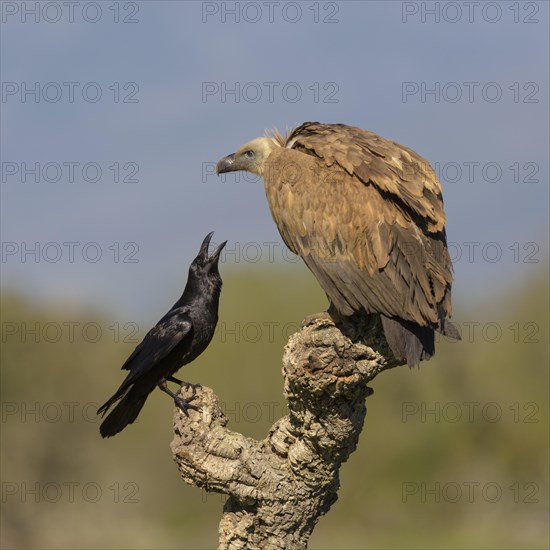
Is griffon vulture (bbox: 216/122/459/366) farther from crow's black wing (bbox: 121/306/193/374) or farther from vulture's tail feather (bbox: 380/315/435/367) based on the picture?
crow's black wing (bbox: 121/306/193/374)

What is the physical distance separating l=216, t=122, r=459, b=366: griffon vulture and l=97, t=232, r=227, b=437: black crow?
71cm

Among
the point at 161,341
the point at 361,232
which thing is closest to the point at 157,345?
the point at 161,341

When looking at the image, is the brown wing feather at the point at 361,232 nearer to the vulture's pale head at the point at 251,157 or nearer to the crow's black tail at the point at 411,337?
the crow's black tail at the point at 411,337

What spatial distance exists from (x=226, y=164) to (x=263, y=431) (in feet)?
50.6

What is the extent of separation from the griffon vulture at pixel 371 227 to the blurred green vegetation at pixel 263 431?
45.7 ft

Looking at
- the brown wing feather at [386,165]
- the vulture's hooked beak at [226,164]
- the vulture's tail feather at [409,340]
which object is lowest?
the vulture's tail feather at [409,340]

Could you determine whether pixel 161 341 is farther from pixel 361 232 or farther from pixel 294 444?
pixel 361 232

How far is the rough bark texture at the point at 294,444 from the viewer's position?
280 inches

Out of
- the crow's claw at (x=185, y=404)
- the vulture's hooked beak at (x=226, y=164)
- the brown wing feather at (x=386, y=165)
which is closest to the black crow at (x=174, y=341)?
the crow's claw at (x=185, y=404)

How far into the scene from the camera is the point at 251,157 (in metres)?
9.39

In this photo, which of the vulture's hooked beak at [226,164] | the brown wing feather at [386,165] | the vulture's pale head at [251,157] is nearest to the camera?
the brown wing feather at [386,165]

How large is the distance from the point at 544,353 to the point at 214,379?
31.7 feet

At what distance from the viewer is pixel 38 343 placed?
24547mm

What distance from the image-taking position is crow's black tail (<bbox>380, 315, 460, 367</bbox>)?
6848mm
